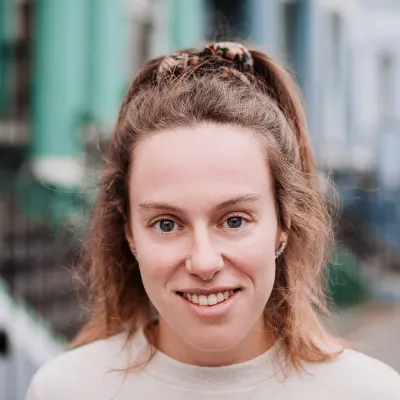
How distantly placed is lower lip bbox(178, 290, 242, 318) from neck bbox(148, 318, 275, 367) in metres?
0.20

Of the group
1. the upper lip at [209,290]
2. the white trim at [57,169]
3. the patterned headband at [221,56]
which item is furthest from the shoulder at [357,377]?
the white trim at [57,169]

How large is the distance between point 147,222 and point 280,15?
11.7 metres

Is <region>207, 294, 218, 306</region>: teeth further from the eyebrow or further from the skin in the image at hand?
the eyebrow

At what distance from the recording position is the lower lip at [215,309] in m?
1.82

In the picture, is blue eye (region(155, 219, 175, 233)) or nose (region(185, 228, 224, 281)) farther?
blue eye (region(155, 219, 175, 233))

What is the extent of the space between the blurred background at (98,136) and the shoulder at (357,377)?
563mm

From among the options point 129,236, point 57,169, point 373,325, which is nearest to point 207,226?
point 129,236

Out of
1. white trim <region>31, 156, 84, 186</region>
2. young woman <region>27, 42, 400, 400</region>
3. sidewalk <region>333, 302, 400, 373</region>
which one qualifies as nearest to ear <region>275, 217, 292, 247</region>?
young woman <region>27, 42, 400, 400</region>

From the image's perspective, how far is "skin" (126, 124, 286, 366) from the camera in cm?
182

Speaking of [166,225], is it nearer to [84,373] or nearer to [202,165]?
[202,165]

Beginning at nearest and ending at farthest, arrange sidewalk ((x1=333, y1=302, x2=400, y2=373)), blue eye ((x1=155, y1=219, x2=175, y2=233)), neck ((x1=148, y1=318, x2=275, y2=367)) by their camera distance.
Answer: blue eye ((x1=155, y1=219, x2=175, y2=233)) < neck ((x1=148, y1=318, x2=275, y2=367)) < sidewalk ((x1=333, y1=302, x2=400, y2=373))

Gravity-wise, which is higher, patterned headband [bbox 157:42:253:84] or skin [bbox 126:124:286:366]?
patterned headband [bbox 157:42:253:84]

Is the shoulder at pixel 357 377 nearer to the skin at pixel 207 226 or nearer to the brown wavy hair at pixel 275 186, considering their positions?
the brown wavy hair at pixel 275 186

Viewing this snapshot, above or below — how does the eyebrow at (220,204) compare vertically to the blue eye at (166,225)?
above
